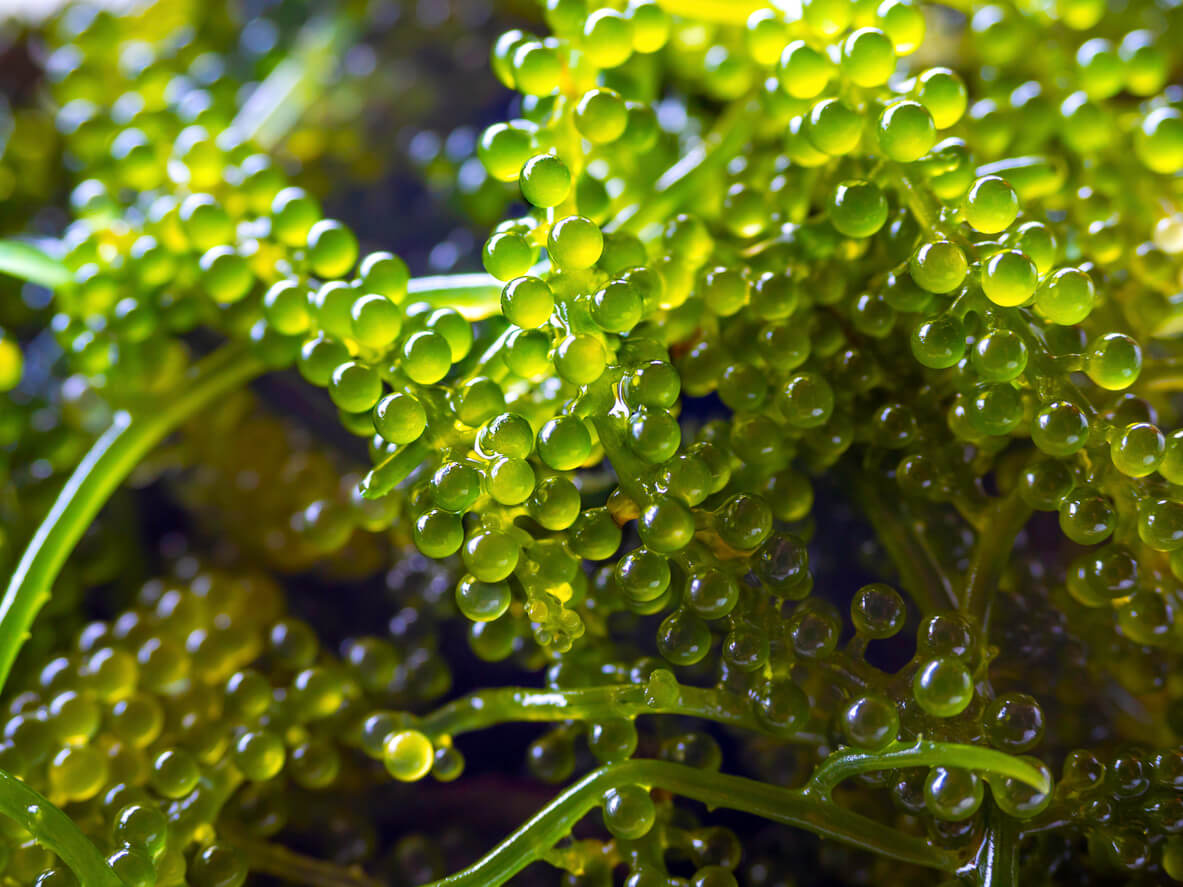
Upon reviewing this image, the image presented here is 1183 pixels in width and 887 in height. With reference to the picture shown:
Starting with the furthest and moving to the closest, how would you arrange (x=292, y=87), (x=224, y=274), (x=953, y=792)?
(x=292, y=87) < (x=224, y=274) < (x=953, y=792)

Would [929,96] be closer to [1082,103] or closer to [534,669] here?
[1082,103]

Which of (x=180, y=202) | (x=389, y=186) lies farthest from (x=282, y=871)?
(x=389, y=186)

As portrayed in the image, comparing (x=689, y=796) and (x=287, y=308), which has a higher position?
(x=287, y=308)

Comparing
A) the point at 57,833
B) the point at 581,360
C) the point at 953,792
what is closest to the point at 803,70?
the point at 581,360

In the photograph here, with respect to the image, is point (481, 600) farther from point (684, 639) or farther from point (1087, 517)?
point (1087, 517)

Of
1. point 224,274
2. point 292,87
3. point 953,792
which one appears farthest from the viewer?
point 292,87

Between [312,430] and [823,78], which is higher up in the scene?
[823,78]

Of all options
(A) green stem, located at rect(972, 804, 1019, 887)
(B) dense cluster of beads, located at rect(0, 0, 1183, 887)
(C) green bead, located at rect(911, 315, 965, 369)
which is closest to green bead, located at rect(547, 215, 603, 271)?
(B) dense cluster of beads, located at rect(0, 0, 1183, 887)
